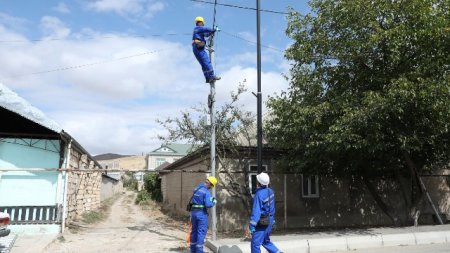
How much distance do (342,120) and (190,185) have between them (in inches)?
430

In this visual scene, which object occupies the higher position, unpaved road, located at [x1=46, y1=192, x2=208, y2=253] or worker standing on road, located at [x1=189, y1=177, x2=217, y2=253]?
worker standing on road, located at [x1=189, y1=177, x2=217, y2=253]

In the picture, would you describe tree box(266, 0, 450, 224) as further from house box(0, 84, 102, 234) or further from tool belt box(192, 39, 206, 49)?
house box(0, 84, 102, 234)

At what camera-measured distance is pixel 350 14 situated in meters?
12.2

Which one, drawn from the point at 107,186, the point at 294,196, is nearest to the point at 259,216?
the point at 294,196

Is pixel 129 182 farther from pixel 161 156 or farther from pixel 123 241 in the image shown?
pixel 123 241

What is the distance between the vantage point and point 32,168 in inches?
525

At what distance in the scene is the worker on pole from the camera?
1084 cm

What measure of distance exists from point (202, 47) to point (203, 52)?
0.43ft

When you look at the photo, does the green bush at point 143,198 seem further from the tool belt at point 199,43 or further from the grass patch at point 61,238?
the tool belt at point 199,43

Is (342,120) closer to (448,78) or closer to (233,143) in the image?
(448,78)

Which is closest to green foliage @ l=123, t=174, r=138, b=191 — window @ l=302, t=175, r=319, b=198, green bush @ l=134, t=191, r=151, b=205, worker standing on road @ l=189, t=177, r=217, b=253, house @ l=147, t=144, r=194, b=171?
house @ l=147, t=144, r=194, b=171

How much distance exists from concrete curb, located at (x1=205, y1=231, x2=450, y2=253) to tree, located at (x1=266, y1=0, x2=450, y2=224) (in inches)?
95.0

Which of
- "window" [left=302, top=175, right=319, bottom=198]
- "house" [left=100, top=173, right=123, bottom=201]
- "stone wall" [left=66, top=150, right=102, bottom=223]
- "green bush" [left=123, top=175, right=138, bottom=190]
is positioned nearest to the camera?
"stone wall" [left=66, top=150, right=102, bottom=223]

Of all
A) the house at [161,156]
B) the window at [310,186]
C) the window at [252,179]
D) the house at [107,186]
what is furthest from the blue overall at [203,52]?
the house at [161,156]
